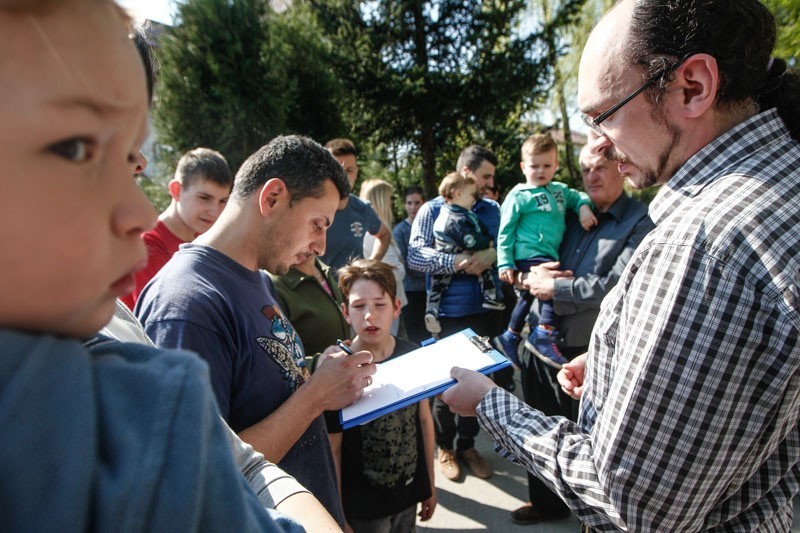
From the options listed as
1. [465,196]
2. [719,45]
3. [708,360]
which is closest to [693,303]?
[708,360]

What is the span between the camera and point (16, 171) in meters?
0.36

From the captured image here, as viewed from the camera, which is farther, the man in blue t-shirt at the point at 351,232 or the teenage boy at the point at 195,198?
the man in blue t-shirt at the point at 351,232

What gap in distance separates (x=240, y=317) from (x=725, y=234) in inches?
48.2

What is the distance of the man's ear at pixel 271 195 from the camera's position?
1706 mm

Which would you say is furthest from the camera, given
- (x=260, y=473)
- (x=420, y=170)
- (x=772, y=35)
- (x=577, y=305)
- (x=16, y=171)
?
(x=420, y=170)

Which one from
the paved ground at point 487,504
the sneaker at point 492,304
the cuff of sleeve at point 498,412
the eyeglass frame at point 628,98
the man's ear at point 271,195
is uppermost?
the man's ear at point 271,195

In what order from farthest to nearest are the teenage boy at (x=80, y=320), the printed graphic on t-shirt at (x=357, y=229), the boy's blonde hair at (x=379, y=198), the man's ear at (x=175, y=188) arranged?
the boy's blonde hair at (x=379, y=198)
the printed graphic on t-shirt at (x=357, y=229)
the man's ear at (x=175, y=188)
the teenage boy at (x=80, y=320)

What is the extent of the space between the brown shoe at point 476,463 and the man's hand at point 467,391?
2.37 meters

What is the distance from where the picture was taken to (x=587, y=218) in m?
3.17

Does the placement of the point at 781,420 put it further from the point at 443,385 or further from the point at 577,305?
the point at 577,305

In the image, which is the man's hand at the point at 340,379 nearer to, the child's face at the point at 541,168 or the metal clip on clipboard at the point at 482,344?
the metal clip on clipboard at the point at 482,344

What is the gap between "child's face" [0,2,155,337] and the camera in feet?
1.17

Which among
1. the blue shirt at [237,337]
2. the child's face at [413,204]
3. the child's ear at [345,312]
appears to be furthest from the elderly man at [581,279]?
the child's face at [413,204]

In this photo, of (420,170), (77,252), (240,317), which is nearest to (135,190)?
(77,252)
